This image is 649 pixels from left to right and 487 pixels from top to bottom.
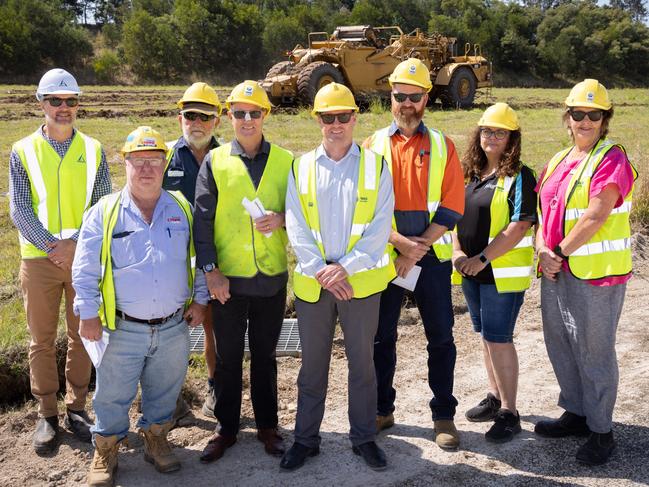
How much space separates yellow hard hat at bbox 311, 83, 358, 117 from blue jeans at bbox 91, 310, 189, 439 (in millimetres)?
1362

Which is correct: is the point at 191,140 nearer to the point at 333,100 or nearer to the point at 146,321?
the point at 333,100

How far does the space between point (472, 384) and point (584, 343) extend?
119 cm

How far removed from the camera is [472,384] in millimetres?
5078

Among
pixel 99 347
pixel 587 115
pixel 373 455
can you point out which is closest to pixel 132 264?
pixel 99 347

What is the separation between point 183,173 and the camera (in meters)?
4.43

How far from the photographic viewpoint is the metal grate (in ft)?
18.6

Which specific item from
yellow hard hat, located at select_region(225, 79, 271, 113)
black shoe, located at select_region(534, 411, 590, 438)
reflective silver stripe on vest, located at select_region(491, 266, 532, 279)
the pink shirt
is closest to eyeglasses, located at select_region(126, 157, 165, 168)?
yellow hard hat, located at select_region(225, 79, 271, 113)

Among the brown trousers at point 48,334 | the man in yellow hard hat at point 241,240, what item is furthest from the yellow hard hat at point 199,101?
the brown trousers at point 48,334

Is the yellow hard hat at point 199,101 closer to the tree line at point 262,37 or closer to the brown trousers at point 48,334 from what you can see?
the brown trousers at point 48,334

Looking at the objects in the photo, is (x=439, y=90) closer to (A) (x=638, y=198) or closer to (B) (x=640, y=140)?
(B) (x=640, y=140)

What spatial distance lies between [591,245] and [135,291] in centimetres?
246

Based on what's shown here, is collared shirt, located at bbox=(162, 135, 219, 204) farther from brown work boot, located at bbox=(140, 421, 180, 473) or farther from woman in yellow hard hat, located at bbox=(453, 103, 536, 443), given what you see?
woman in yellow hard hat, located at bbox=(453, 103, 536, 443)

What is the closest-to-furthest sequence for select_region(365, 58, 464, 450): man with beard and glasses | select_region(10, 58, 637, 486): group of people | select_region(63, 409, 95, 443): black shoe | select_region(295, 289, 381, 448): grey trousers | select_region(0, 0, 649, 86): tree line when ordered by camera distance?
1. select_region(10, 58, 637, 486): group of people
2. select_region(295, 289, 381, 448): grey trousers
3. select_region(365, 58, 464, 450): man with beard and glasses
4. select_region(63, 409, 95, 443): black shoe
5. select_region(0, 0, 649, 86): tree line

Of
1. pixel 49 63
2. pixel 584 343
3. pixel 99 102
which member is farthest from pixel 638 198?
pixel 49 63
